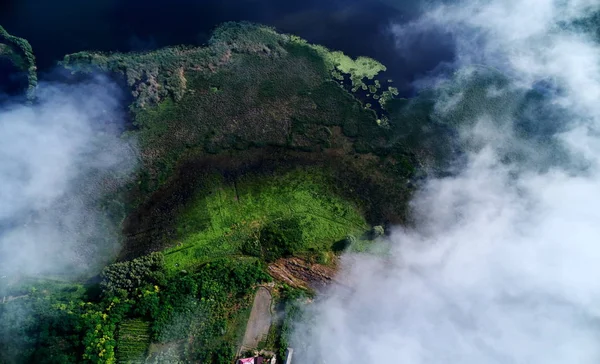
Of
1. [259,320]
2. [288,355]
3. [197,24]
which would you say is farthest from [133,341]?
[197,24]

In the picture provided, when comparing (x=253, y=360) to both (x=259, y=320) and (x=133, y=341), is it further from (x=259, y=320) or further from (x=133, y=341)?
(x=133, y=341)

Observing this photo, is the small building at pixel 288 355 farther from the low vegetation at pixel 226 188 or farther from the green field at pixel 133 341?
the green field at pixel 133 341

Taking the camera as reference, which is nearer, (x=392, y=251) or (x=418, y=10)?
(x=392, y=251)

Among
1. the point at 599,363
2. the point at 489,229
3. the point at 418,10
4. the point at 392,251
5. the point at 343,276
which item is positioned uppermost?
the point at 418,10

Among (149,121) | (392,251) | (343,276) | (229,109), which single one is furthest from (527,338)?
(149,121)

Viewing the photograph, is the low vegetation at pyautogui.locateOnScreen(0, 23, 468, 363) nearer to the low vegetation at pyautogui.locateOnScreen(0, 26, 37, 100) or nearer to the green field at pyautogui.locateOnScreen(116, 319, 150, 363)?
the green field at pyautogui.locateOnScreen(116, 319, 150, 363)

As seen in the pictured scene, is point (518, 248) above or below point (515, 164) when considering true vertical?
below

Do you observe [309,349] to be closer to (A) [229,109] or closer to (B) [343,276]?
(B) [343,276]
